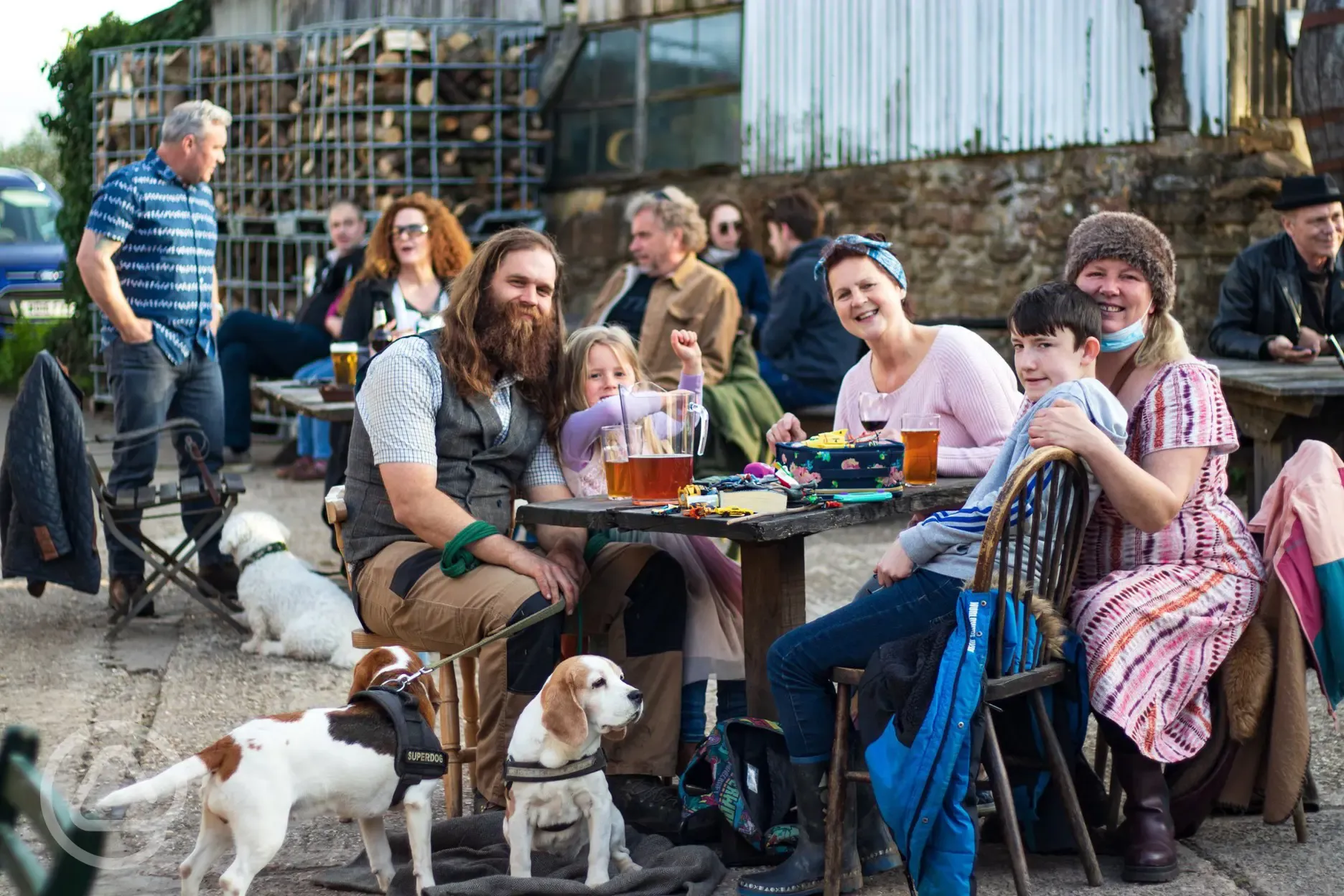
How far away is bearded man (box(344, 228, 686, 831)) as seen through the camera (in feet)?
12.5

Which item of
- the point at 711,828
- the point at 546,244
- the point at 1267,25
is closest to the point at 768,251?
the point at 1267,25

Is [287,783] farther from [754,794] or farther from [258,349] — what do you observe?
[258,349]

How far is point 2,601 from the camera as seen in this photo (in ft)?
22.5

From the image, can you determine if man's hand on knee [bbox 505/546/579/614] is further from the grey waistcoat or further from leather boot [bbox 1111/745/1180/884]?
leather boot [bbox 1111/745/1180/884]

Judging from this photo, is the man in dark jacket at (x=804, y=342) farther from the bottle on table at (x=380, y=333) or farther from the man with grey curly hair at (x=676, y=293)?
the bottle on table at (x=380, y=333)

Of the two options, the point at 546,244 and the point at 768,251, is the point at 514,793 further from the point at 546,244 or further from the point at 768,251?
the point at 768,251

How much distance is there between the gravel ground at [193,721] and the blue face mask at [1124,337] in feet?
4.06

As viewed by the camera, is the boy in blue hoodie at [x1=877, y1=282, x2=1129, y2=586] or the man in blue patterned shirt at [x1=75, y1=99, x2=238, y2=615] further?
the man in blue patterned shirt at [x1=75, y1=99, x2=238, y2=615]

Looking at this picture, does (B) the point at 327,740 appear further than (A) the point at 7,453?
No

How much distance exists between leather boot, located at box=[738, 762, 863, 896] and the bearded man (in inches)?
18.8

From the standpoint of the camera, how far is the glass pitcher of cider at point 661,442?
3.62 meters

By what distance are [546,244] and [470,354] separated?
390 mm

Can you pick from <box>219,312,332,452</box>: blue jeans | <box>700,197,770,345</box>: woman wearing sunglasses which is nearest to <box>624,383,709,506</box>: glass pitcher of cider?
<box>700,197,770,345</box>: woman wearing sunglasses

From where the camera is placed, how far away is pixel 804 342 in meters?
7.68
